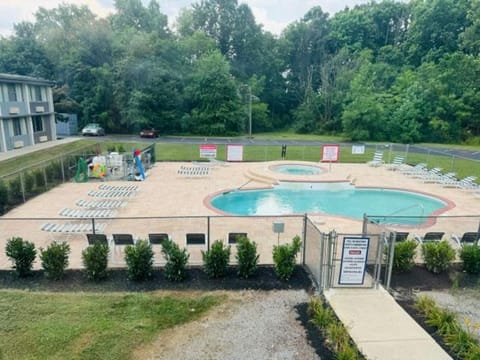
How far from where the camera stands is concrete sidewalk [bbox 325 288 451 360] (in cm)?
514

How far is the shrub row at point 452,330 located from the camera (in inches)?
199

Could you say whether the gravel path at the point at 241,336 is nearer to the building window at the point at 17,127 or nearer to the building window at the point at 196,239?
the building window at the point at 196,239

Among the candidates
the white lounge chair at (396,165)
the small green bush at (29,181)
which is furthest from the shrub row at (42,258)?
the white lounge chair at (396,165)

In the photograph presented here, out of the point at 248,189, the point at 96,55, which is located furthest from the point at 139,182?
the point at 96,55

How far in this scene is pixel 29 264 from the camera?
25.2 feet

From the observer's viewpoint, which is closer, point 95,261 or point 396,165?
point 95,261

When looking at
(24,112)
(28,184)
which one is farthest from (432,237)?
(24,112)

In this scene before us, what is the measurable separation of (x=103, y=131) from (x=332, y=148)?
93.5 feet

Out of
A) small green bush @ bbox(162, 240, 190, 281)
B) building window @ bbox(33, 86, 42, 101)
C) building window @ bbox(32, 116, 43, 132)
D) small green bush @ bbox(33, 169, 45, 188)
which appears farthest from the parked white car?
small green bush @ bbox(162, 240, 190, 281)

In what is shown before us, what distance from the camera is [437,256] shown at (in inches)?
314

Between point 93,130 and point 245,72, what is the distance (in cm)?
2655

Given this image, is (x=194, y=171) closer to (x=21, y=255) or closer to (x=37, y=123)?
(x=21, y=255)

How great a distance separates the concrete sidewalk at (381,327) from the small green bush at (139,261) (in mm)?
3888

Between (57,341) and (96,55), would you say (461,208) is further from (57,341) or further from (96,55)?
(96,55)
